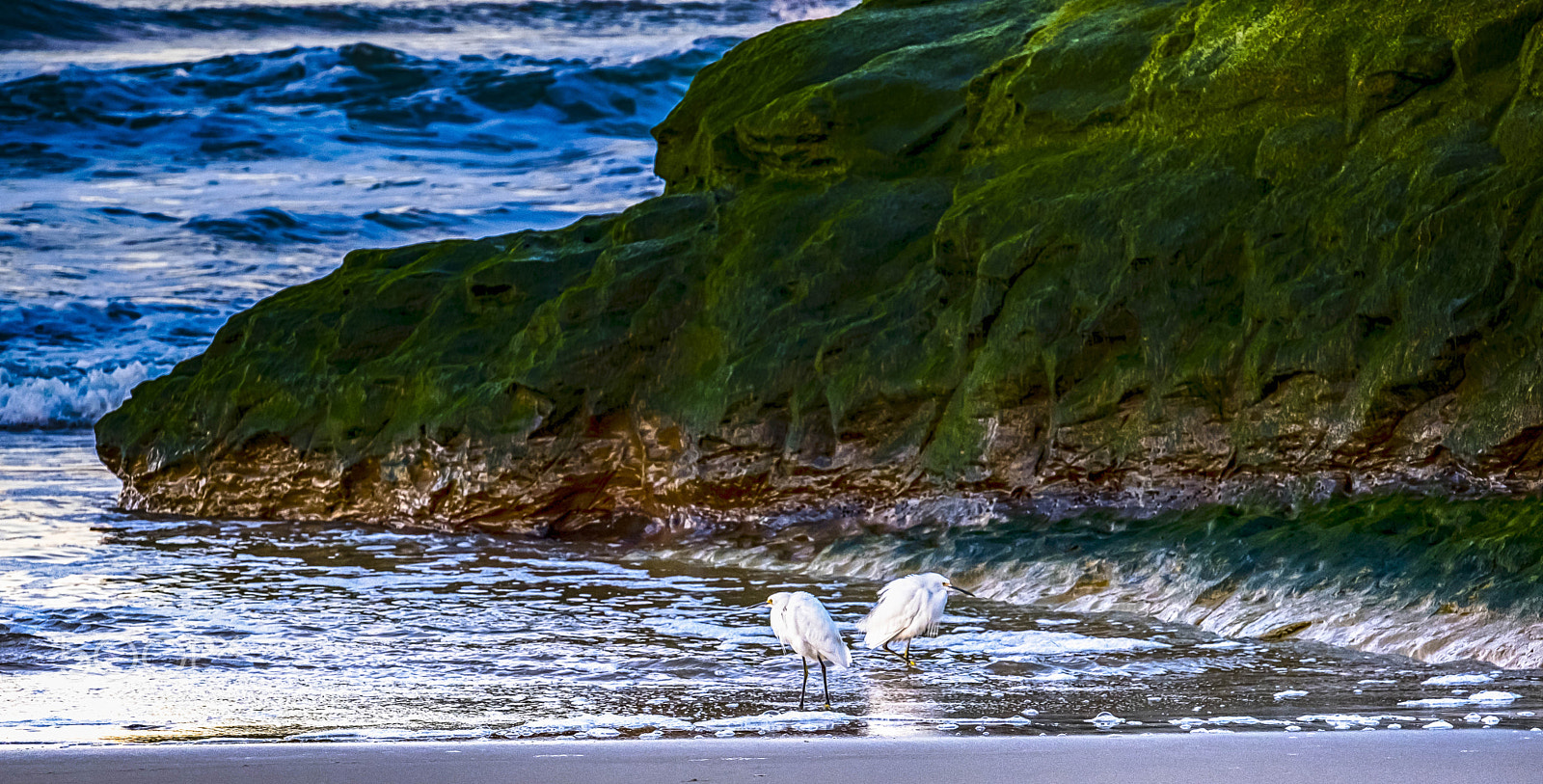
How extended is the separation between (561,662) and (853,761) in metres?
2.35

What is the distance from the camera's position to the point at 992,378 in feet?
25.7

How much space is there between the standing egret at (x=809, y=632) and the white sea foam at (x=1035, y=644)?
1.02 metres

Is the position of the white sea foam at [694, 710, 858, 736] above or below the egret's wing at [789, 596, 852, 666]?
below

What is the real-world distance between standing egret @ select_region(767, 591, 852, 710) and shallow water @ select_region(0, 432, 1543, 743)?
182mm

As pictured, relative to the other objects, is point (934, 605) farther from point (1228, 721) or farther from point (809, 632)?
point (1228, 721)

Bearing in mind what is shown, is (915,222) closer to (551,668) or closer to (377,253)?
(551,668)

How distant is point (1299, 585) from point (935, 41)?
17.5 feet

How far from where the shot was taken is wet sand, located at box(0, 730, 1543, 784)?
3795 mm

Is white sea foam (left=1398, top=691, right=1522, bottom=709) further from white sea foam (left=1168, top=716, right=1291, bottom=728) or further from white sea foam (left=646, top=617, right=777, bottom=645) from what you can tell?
white sea foam (left=646, top=617, right=777, bottom=645)

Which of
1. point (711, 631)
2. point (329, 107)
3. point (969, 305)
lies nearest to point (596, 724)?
point (711, 631)

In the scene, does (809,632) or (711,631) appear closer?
(809,632)

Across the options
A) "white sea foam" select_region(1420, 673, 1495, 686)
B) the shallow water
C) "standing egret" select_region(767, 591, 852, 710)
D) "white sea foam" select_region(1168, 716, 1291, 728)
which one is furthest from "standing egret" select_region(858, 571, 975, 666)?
"white sea foam" select_region(1420, 673, 1495, 686)

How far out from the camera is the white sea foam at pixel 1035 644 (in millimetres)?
6035

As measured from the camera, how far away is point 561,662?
6172 millimetres
